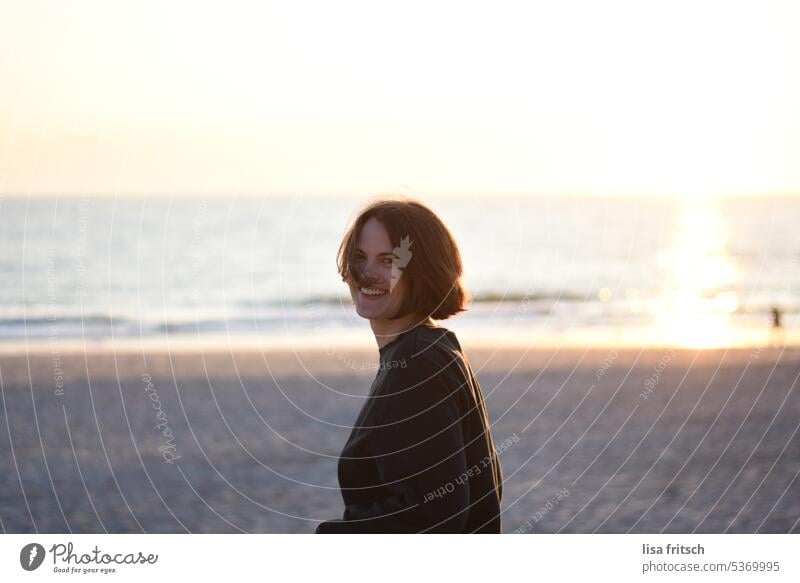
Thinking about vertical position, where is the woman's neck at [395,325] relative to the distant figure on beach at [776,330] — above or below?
above

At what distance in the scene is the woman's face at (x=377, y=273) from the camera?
94.5 inches

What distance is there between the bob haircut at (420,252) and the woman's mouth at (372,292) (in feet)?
0.04

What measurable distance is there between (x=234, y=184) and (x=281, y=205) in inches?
1173

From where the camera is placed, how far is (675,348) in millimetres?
12828

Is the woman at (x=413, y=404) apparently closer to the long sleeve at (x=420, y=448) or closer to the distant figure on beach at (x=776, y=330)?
the long sleeve at (x=420, y=448)

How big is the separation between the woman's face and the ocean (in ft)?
24.0

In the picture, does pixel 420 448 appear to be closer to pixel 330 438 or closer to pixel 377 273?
pixel 377 273

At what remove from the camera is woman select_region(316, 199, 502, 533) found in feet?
7.07

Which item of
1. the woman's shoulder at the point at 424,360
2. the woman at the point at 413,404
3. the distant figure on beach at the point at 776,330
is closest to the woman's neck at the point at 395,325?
the woman at the point at 413,404

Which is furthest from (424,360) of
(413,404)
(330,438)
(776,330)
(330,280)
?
(330,280)

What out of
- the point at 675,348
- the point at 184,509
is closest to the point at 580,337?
the point at 675,348

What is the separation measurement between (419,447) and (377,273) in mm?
464

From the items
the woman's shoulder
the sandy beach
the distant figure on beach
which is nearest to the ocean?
the distant figure on beach

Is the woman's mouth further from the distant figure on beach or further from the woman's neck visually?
the distant figure on beach
